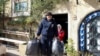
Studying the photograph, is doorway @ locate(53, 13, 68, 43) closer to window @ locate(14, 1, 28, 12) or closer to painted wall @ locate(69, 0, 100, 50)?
painted wall @ locate(69, 0, 100, 50)

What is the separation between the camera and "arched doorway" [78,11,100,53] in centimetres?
1248

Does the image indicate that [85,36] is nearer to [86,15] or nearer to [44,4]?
[86,15]

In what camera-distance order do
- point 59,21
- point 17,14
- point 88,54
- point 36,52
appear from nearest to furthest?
point 36,52 → point 88,54 → point 59,21 → point 17,14

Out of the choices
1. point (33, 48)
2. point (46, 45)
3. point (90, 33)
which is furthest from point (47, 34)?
point (90, 33)

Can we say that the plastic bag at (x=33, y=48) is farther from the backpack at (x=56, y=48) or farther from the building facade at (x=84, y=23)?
the building facade at (x=84, y=23)

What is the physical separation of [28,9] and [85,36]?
15.7ft

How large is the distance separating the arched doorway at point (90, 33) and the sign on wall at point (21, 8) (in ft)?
14.7

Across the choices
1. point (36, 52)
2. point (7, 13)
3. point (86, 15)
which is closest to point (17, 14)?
point (7, 13)

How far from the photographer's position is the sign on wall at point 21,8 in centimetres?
1652

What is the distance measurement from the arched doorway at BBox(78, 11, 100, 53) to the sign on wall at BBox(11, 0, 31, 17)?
4.47m

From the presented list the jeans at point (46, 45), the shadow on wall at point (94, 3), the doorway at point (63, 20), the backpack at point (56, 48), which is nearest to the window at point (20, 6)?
the doorway at point (63, 20)

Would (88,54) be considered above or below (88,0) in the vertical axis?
below

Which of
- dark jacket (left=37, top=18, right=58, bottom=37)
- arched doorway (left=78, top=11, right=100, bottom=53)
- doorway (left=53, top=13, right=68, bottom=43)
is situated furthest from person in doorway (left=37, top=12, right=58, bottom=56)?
doorway (left=53, top=13, right=68, bottom=43)

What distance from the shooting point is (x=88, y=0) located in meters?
12.7
